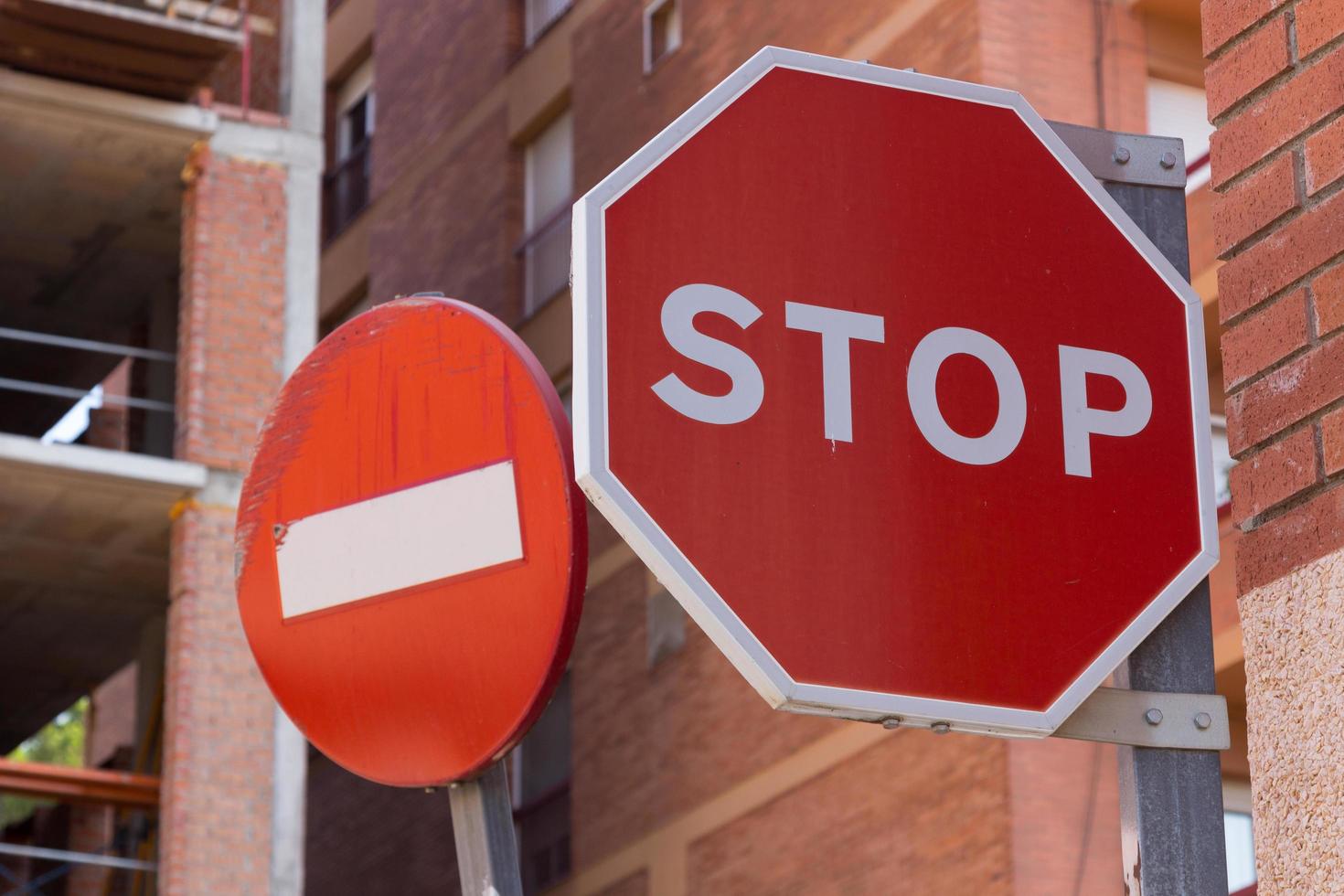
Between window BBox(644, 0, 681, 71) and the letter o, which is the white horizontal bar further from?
window BBox(644, 0, 681, 71)

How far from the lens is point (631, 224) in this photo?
3.50 metres

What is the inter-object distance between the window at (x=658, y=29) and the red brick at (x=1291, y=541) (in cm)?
1833

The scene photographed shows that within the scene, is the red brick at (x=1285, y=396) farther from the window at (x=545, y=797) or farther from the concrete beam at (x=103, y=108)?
the window at (x=545, y=797)

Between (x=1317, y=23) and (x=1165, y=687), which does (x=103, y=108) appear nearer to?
(x=1317, y=23)

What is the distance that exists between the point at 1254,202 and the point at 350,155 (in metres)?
25.6

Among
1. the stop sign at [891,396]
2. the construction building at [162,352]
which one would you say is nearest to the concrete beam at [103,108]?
the construction building at [162,352]

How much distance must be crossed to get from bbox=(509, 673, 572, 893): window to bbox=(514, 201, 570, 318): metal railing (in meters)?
3.89

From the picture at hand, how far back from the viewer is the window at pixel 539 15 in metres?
24.6

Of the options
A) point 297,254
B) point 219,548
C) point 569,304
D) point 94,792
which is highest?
point 569,304

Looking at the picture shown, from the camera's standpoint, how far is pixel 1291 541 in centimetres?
378

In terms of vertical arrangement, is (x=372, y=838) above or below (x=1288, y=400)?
above

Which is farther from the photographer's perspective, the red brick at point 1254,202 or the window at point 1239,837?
the window at point 1239,837

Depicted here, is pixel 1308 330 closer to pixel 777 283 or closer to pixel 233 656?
pixel 777 283

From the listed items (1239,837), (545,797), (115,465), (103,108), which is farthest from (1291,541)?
(545,797)
